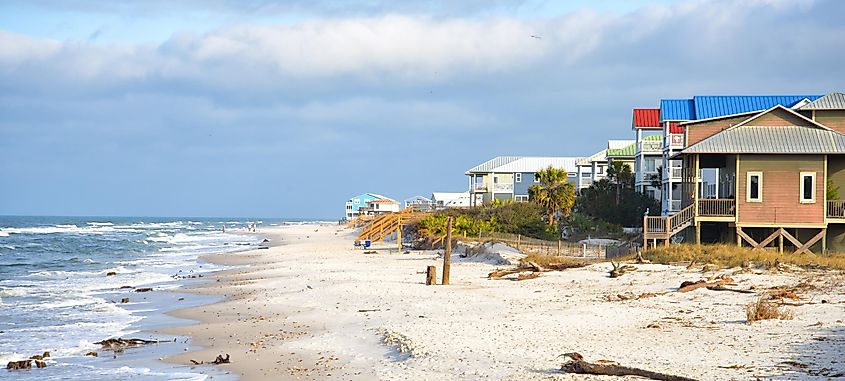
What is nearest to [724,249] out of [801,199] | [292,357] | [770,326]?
[801,199]

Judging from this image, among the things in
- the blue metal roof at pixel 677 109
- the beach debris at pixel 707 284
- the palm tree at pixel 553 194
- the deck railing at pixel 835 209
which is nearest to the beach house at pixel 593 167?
the palm tree at pixel 553 194

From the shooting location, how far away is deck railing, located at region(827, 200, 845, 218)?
30531 millimetres

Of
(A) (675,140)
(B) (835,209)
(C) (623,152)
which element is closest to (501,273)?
(B) (835,209)

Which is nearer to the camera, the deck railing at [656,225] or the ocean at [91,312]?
the ocean at [91,312]

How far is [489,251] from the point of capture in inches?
1394

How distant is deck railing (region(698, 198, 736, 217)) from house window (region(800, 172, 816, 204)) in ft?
7.58

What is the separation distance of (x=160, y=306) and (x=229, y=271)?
46.2 ft

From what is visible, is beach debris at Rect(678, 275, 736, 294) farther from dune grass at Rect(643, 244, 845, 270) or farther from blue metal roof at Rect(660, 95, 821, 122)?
blue metal roof at Rect(660, 95, 821, 122)

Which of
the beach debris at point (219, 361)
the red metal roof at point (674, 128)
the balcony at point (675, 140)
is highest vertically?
the red metal roof at point (674, 128)

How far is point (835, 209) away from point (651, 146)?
22.1m

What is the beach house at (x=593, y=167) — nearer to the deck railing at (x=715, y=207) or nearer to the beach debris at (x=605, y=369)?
the deck railing at (x=715, y=207)

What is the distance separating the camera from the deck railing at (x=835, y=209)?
30531 millimetres

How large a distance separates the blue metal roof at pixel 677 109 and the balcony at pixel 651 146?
8.35 meters

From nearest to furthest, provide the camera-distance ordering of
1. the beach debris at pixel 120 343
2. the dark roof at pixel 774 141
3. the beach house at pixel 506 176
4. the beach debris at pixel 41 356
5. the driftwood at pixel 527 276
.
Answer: the beach debris at pixel 41 356
the beach debris at pixel 120 343
the driftwood at pixel 527 276
the dark roof at pixel 774 141
the beach house at pixel 506 176
